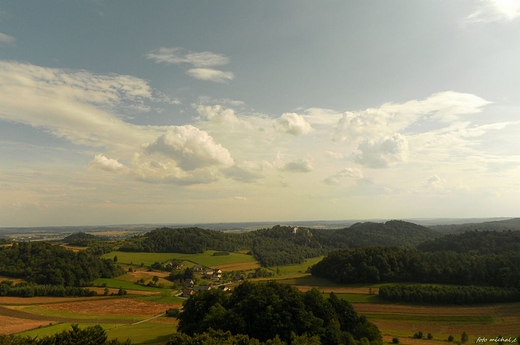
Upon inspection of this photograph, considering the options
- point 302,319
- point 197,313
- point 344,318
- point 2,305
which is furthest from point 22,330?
point 344,318

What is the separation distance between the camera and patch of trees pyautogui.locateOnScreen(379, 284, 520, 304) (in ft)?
217

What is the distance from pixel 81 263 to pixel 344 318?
97675mm

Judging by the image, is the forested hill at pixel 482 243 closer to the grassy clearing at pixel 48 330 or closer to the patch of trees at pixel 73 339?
the patch of trees at pixel 73 339

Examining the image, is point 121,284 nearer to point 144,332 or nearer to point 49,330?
point 49,330

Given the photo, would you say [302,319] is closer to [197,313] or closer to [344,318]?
[344,318]

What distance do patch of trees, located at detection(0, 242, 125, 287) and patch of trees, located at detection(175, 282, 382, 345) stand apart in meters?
70.0

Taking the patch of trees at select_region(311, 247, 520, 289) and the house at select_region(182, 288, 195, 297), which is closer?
the patch of trees at select_region(311, 247, 520, 289)

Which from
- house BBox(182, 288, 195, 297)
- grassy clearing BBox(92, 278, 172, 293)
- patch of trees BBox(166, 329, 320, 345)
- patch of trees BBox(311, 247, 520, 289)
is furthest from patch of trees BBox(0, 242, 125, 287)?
patch of trees BBox(166, 329, 320, 345)

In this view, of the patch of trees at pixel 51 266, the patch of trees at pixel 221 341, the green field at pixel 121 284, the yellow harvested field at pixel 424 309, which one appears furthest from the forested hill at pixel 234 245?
the patch of trees at pixel 221 341

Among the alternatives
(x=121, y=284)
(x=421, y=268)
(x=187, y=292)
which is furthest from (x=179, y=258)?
(x=421, y=268)

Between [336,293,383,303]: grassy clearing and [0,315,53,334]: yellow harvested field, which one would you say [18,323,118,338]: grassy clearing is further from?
[336,293,383,303]: grassy clearing

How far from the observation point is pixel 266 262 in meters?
149

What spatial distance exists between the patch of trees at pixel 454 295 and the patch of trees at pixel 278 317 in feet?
98.2

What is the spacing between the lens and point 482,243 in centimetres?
11906
